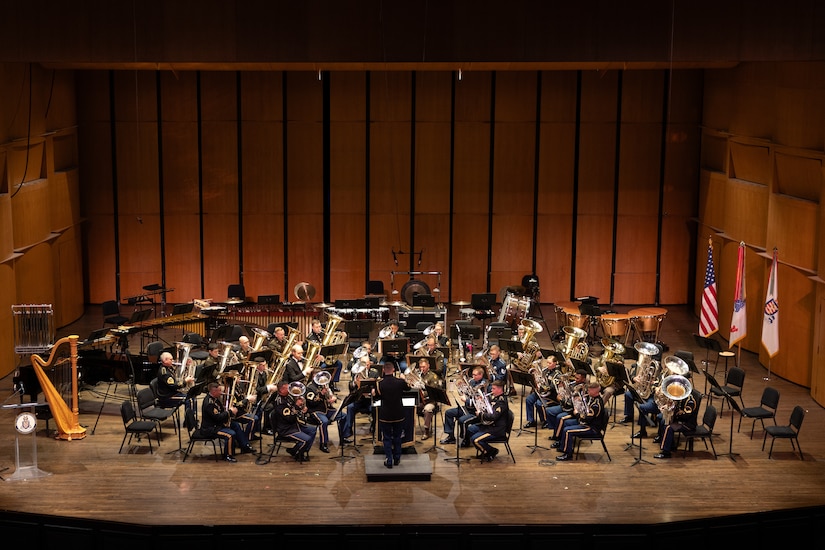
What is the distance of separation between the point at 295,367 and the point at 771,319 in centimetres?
760

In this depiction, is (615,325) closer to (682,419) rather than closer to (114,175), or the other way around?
(682,419)

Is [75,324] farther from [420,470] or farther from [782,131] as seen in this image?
[782,131]

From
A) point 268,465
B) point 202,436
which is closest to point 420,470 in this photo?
point 268,465

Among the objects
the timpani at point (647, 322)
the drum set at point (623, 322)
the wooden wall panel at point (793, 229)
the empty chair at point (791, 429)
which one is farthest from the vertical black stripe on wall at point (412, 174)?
the empty chair at point (791, 429)

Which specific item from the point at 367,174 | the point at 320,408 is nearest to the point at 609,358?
the point at 320,408

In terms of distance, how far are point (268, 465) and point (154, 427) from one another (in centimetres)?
169

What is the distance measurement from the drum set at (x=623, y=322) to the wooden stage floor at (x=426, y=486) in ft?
13.1

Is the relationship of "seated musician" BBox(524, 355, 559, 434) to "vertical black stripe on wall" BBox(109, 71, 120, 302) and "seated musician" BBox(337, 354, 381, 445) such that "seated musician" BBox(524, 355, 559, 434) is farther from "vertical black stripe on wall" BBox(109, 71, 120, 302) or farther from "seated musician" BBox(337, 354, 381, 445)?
"vertical black stripe on wall" BBox(109, 71, 120, 302)

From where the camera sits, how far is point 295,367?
15141mm

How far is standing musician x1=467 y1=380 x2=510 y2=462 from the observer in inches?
542

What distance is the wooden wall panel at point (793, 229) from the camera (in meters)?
16.7

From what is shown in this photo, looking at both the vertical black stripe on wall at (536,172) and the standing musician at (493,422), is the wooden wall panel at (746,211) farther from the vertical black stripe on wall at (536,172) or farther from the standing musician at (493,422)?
the standing musician at (493,422)

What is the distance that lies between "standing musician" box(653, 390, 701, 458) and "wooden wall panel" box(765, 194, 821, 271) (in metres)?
4.14

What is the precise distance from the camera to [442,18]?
16328mm
